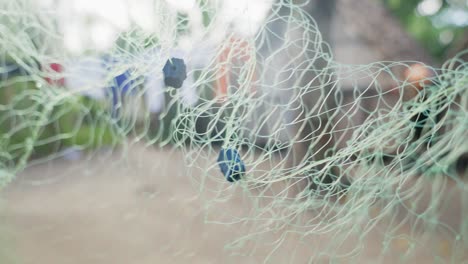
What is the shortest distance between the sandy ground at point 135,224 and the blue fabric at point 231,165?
0.05m

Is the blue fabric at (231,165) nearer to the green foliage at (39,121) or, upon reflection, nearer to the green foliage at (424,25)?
the green foliage at (39,121)

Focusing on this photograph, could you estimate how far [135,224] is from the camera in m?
0.63

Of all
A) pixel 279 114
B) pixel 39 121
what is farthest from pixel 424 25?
pixel 39 121

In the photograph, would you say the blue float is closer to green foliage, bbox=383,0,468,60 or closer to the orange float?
the orange float

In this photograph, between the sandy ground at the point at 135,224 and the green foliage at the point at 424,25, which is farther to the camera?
the green foliage at the point at 424,25

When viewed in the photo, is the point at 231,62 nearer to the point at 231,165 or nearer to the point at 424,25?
the point at 231,165

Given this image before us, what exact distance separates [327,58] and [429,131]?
0.12 metres

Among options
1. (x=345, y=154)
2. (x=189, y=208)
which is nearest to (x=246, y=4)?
(x=345, y=154)

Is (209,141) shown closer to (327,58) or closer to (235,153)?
(235,153)

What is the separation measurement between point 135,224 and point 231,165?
0.37 m

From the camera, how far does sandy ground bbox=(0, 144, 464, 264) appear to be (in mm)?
428

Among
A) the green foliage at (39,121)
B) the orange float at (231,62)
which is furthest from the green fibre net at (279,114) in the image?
the green foliage at (39,121)

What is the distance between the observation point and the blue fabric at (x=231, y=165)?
1.06 ft

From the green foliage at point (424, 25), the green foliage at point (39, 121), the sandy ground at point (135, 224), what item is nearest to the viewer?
the sandy ground at point (135, 224)
